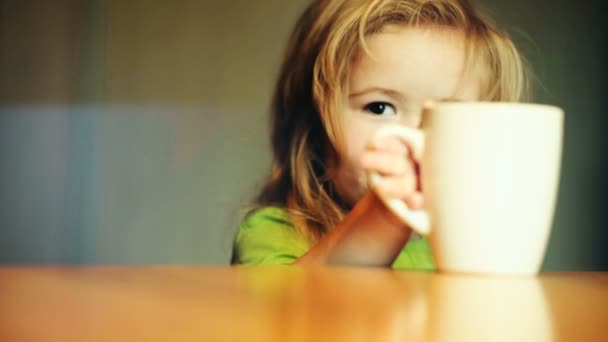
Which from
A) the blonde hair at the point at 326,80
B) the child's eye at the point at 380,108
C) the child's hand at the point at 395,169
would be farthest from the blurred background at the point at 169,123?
the child's hand at the point at 395,169

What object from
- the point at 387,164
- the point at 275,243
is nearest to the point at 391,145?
the point at 387,164

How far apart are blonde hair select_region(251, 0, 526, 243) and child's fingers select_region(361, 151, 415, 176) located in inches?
20.4

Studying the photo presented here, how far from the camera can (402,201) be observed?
464 millimetres

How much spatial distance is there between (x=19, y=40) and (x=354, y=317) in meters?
0.94

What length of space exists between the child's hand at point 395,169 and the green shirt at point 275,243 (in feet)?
1.44

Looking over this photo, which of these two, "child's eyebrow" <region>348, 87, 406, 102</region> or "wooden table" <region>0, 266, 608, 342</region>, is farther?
"child's eyebrow" <region>348, 87, 406, 102</region>

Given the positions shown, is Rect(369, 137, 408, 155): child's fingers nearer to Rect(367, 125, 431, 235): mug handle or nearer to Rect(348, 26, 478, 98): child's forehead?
Rect(367, 125, 431, 235): mug handle

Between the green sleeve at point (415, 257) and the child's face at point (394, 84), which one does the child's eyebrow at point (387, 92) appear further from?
the green sleeve at point (415, 257)

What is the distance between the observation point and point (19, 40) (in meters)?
1.07

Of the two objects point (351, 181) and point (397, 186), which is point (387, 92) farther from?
point (397, 186)

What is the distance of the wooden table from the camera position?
0.67ft

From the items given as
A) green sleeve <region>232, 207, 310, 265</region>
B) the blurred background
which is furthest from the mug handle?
the blurred background

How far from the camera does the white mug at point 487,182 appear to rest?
43 cm

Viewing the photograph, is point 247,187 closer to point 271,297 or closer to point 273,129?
point 273,129
